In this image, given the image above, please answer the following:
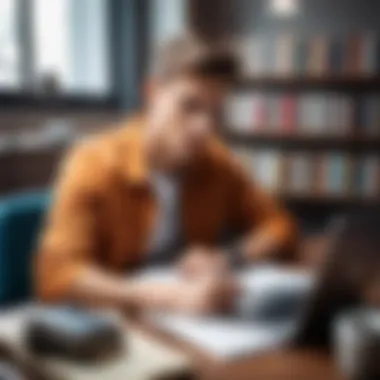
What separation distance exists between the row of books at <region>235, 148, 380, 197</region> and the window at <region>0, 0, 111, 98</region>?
40 centimetres

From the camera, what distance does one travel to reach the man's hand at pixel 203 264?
121cm

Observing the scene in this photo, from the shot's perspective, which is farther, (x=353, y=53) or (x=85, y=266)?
(x=353, y=53)

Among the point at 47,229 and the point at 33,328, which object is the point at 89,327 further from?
the point at 47,229

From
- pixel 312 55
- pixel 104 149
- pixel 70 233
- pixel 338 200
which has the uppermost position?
pixel 312 55

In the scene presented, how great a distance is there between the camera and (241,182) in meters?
1.48

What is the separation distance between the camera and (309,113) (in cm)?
204

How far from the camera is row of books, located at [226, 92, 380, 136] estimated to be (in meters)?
2.00

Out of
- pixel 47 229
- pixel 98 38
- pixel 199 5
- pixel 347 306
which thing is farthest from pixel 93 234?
pixel 199 5

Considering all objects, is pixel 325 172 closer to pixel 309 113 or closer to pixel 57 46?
pixel 309 113

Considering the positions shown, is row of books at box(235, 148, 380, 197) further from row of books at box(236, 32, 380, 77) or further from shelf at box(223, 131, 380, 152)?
row of books at box(236, 32, 380, 77)

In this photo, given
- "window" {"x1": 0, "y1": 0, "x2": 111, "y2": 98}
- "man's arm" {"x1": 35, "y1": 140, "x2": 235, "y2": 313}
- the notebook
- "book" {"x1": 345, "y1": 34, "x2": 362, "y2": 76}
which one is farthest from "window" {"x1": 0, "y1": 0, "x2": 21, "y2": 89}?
the notebook

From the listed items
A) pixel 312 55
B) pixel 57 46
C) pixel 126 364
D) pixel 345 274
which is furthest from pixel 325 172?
pixel 126 364

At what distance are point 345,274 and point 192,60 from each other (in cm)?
45

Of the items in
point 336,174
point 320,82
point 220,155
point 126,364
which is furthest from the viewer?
point 320,82
